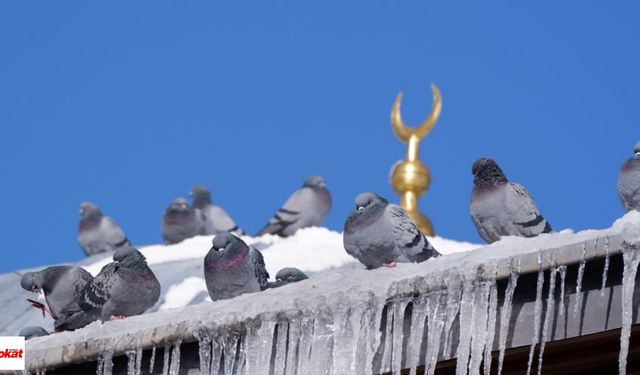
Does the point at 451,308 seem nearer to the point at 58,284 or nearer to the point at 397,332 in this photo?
the point at 397,332

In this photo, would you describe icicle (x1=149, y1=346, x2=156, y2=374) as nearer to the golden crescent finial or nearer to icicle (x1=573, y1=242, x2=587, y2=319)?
icicle (x1=573, y1=242, x2=587, y2=319)

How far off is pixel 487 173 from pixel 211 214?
1298 cm

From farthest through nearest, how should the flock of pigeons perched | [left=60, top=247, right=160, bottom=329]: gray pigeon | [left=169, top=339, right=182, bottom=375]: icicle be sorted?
[left=60, top=247, right=160, bottom=329]: gray pigeon
the flock of pigeons perched
[left=169, top=339, right=182, bottom=375]: icicle

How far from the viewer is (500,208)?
9.01m

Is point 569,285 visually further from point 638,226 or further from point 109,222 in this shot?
point 109,222

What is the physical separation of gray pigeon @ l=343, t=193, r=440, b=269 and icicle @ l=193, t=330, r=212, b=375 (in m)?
1.88

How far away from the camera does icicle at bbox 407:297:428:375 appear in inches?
258

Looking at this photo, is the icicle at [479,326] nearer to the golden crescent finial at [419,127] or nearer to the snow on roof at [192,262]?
the snow on roof at [192,262]

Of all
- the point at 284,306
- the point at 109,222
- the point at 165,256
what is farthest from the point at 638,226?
the point at 109,222

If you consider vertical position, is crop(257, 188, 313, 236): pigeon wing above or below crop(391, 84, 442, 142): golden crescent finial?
below

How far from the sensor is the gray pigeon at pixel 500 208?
29.3 ft

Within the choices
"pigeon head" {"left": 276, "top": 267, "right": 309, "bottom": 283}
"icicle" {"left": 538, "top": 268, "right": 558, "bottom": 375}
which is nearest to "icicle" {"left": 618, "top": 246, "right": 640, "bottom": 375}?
"icicle" {"left": 538, "top": 268, "right": 558, "bottom": 375}

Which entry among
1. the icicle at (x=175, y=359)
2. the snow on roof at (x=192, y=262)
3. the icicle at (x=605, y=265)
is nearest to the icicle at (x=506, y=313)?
the icicle at (x=605, y=265)

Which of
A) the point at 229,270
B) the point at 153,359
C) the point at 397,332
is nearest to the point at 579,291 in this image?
the point at 397,332
